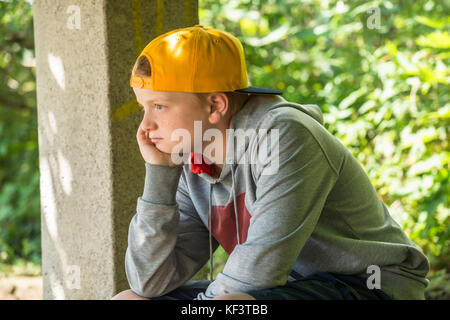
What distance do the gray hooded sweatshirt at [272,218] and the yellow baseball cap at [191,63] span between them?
159 millimetres

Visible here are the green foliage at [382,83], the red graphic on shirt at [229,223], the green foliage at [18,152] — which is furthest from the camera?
the green foliage at [18,152]

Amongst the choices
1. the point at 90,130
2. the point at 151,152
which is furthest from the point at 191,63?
the point at 90,130

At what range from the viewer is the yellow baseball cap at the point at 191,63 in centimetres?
174

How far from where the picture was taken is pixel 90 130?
7.75ft

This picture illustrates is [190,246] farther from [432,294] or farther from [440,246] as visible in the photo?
[440,246]

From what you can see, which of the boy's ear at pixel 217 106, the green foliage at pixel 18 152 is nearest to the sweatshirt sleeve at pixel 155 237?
the boy's ear at pixel 217 106

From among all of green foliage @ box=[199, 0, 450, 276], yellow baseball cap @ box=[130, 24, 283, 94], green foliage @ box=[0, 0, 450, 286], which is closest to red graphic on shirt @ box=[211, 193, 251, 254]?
yellow baseball cap @ box=[130, 24, 283, 94]

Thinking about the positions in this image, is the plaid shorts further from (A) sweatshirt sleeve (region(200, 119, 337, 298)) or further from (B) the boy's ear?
(B) the boy's ear

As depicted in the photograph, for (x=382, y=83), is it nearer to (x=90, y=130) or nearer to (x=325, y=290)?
(x=90, y=130)

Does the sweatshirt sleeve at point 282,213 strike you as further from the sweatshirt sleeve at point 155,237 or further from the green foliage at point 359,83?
the green foliage at point 359,83
